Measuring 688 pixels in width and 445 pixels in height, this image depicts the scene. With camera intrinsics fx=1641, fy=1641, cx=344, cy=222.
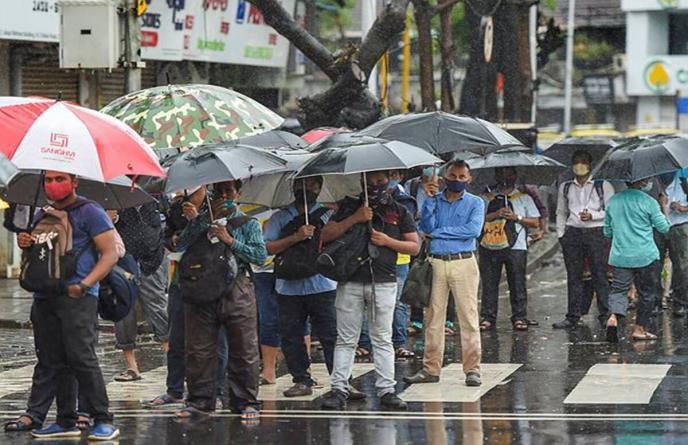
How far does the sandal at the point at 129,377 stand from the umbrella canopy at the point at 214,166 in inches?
112

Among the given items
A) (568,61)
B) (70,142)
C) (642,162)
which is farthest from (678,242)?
(568,61)

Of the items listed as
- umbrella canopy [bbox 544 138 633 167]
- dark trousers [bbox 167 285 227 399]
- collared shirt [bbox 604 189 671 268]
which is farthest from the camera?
umbrella canopy [bbox 544 138 633 167]

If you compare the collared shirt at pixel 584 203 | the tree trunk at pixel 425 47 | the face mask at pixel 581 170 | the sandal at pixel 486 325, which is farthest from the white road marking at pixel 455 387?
the tree trunk at pixel 425 47

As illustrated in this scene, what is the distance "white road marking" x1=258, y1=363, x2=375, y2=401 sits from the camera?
12234mm

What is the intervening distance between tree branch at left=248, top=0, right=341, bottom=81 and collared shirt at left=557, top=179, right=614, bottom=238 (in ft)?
10.0

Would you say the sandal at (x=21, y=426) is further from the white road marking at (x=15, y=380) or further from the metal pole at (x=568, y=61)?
the metal pole at (x=568, y=61)

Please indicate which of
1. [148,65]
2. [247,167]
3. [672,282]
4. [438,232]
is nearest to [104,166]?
[247,167]

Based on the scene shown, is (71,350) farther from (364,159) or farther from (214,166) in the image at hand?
(364,159)

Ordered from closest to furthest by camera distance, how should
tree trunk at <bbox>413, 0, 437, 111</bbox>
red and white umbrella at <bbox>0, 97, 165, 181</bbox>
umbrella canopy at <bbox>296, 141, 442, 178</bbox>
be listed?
1. red and white umbrella at <bbox>0, 97, 165, 181</bbox>
2. umbrella canopy at <bbox>296, 141, 442, 178</bbox>
3. tree trunk at <bbox>413, 0, 437, 111</bbox>

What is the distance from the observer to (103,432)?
10.2 meters

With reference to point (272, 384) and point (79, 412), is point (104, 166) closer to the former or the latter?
point (79, 412)

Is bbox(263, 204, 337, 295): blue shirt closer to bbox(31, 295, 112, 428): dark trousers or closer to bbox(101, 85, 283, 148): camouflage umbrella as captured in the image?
bbox(101, 85, 283, 148): camouflage umbrella

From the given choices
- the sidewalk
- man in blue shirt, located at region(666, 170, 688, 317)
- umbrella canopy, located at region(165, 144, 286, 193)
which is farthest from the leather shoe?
man in blue shirt, located at region(666, 170, 688, 317)

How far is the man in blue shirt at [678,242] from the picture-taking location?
17859mm
